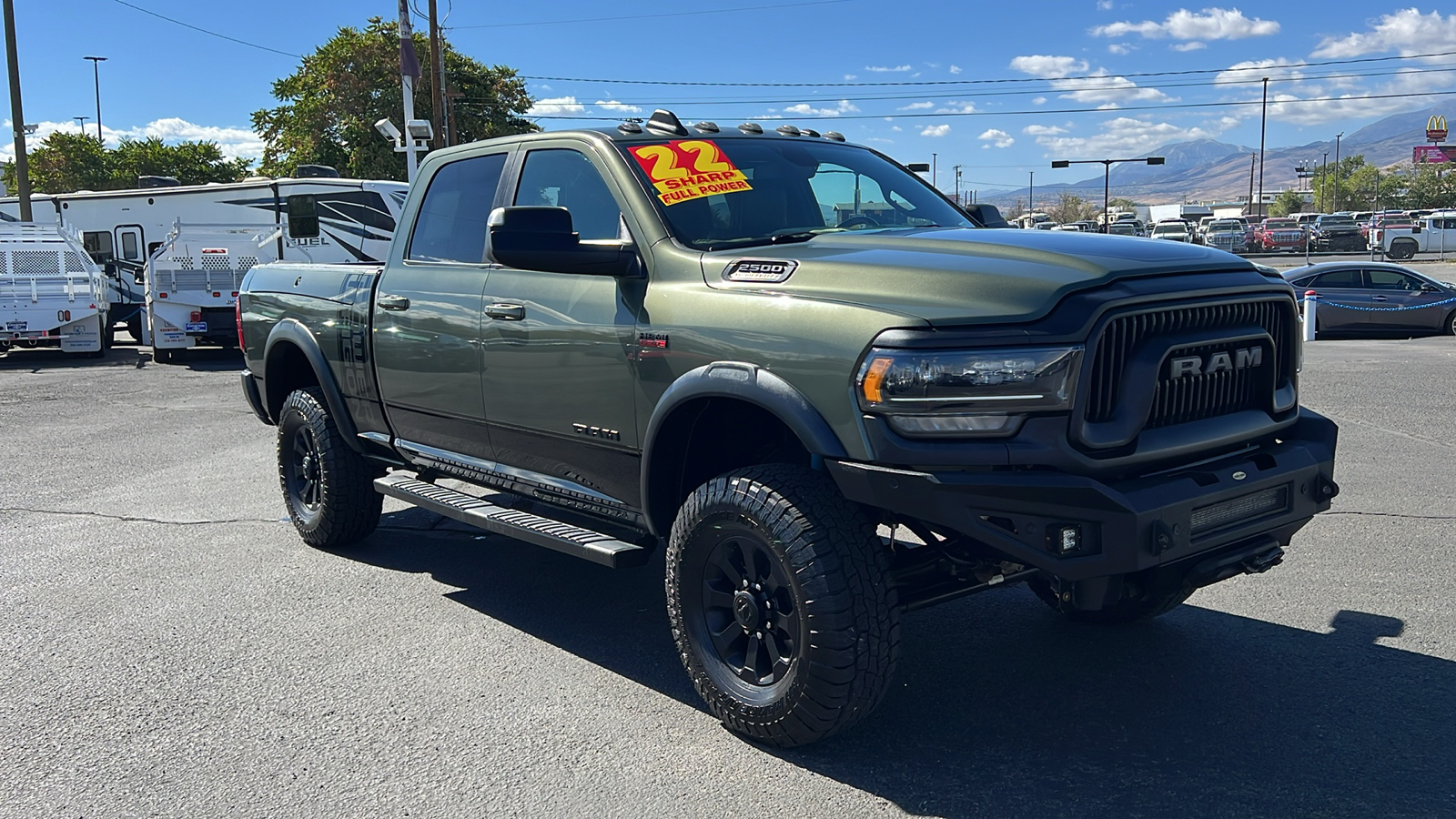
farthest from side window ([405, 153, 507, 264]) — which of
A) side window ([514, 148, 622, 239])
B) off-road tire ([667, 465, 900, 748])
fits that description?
off-road tire ([667, 465, 900, 748])

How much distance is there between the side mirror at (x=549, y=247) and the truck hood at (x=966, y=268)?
375 millimetres

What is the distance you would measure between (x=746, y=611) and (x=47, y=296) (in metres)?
18.5

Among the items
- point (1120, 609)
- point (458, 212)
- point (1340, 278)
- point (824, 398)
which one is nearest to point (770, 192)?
point (824, 398)

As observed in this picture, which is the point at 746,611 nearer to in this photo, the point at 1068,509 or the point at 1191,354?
the point at 1068,509

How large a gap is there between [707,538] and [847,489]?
60 cm

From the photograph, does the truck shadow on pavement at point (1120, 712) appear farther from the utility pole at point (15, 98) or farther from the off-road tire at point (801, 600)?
the utility pole at point (15, 98)

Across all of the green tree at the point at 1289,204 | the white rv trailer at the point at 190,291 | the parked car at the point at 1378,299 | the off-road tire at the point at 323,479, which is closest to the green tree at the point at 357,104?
the white rv trailer at the point at 190,291

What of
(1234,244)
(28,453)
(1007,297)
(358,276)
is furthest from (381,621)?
(1234,244)

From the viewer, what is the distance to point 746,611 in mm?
3658

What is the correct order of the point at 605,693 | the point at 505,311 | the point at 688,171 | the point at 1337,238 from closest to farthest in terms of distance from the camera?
the point at 605,693, the point at 688,171, the point at 505,311, the point at 1337,238

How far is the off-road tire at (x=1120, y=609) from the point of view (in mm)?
4465

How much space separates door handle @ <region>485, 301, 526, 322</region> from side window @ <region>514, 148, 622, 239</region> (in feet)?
1.25

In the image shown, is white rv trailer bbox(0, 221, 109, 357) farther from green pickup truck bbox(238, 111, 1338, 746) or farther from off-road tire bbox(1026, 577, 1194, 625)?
off-road tire bbox(1026, 577, 1194, 625)

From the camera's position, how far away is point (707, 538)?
3762mm
